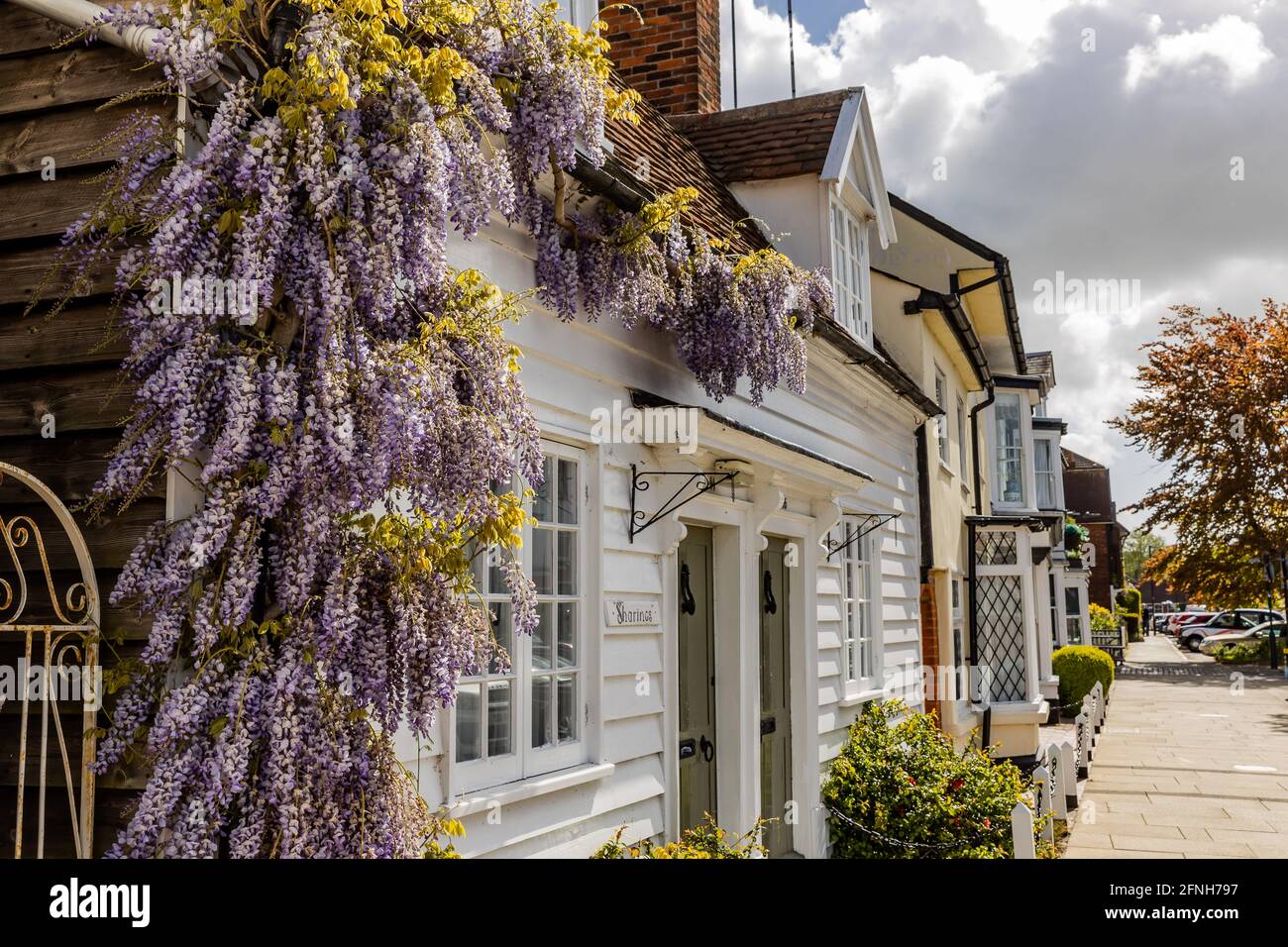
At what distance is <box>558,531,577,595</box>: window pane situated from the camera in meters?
5.45

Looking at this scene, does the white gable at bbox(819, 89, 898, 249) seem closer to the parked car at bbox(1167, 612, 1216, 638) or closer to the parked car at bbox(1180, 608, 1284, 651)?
the parked car at bbox(1180, 608, 1284, 651)

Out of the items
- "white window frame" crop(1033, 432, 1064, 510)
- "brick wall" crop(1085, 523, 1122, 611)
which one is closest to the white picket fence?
"white window frame" crop(1033, 432, 1064, 510)

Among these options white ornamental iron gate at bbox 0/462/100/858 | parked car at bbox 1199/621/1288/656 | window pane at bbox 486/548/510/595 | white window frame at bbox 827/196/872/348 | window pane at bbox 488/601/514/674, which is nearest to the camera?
white ornamental iron gate at bbox 0/462/100/858

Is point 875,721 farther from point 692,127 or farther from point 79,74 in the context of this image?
point 79,74

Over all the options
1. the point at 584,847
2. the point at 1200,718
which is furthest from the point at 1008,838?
the point at 1200,718

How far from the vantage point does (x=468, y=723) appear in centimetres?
462

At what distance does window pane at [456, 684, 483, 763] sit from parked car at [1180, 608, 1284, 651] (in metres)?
49.1

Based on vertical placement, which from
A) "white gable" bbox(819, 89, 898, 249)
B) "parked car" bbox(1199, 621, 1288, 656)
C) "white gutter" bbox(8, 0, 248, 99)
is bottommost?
"parked car" bbox(1199, 621, 1288, 656)

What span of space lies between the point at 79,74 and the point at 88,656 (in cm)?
202

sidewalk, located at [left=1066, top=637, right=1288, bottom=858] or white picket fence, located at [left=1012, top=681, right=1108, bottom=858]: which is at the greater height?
white picket fence, located at [left=1012, top=681, right=1108, bottom=858]

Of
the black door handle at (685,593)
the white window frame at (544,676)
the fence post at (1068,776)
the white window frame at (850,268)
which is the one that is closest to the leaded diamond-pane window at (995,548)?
the fence post at (1068,776)

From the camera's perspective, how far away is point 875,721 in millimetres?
9961

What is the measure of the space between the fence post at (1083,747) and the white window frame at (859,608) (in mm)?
5121

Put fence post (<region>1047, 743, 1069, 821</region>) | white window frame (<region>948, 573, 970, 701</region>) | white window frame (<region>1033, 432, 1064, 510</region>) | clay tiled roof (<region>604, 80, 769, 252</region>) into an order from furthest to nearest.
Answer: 1. white window frame (<region>1033, 432, 1064, 510</region>)
2. white window frame (<region>948, 573, 970, 701</region>)
3. fence post (<region>1047, 743, 1069, 821</region>)
4. clay tiled roof (<region>604, 80, 769, 252</region>)
